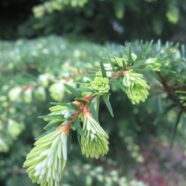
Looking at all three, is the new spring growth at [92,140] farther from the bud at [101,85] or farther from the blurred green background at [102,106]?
the blurred green background at [102,106]

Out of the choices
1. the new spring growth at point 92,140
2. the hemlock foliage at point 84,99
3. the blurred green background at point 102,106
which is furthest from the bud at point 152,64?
the blurred green background at point 102,106

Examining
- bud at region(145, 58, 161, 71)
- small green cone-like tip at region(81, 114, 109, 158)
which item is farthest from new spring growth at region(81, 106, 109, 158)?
bud at region(145, 58, 161, 71)

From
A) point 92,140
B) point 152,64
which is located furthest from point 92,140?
point 152,64

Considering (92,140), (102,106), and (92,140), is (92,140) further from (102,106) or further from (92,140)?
(102,106)

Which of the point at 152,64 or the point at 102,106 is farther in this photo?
the point at 102,106

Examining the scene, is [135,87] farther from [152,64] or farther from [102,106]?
[102,106]

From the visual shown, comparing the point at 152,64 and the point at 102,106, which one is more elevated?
the point at 152,64
